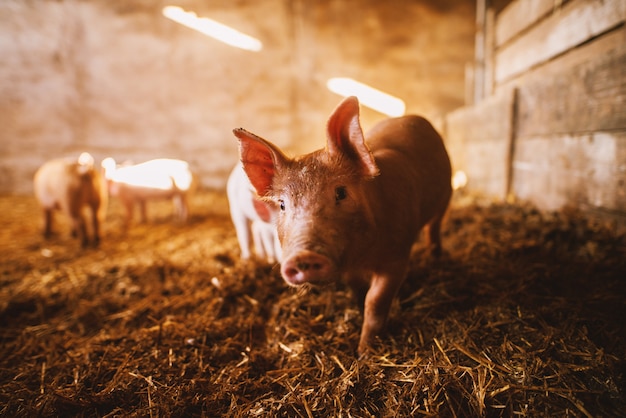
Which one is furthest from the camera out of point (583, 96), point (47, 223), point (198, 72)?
point (198, 72)

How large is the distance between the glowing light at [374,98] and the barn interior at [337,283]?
52 mm

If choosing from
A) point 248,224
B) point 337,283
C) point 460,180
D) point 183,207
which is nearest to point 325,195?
point 337,283

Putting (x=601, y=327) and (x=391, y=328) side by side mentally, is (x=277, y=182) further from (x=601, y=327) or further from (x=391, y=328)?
(x=601, y=327)

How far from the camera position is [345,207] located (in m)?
1.75

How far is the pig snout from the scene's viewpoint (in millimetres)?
1477

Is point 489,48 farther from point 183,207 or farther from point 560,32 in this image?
point 183,207

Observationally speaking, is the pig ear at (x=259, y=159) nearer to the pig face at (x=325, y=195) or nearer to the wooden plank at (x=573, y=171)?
the pig face at (x=325, y=195)

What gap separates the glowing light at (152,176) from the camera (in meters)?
5.56

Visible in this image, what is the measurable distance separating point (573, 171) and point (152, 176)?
5.59m

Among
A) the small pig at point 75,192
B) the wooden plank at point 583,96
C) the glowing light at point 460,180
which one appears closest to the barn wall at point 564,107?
the wooden plank at point 583,96

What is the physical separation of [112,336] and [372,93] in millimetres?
7253

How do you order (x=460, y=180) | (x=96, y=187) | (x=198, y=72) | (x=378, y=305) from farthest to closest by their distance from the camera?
(x=198, y=72)
(x=460, y=180)
(x=96, y=187)
(x=378, y=305)

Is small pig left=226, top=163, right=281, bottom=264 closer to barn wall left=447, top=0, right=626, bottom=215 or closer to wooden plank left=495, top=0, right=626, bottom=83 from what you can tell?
barn wall left=447, top=0, right=626, bottom=215

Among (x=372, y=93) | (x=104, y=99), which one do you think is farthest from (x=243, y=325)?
(x=104, y=99)
